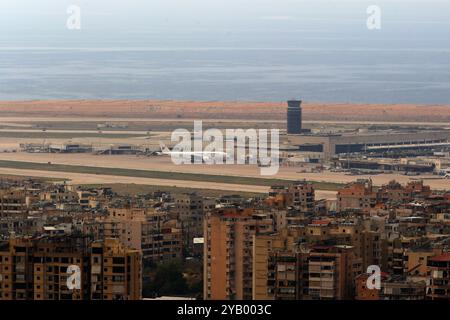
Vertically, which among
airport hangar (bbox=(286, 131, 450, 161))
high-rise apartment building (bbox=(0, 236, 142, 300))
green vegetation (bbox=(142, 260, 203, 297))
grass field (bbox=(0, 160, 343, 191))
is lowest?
grass field (bbox=(0, 160, 343, 191))

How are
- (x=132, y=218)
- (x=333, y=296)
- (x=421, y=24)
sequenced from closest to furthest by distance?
(x=333, y=296)
(x=132, y=218)
(x=421, y=24)

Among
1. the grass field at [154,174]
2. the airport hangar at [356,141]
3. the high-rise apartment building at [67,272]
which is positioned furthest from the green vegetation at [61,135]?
the high-rise apartment building at [67,272]

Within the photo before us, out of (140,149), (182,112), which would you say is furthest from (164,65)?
(140,149)

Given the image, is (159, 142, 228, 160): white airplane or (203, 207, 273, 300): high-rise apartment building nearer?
(203, 207, 273, 300): high-rise apartment building

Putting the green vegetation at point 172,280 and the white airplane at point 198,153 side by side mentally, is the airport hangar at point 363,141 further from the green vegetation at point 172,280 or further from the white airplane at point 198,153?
the green vegetation at point 172,280

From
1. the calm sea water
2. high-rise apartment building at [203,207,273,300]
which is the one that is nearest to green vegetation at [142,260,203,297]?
high-rise apartment building at [203,207,273,300]

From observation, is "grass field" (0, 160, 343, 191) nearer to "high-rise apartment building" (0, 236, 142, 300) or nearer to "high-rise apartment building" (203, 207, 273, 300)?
"high-rise apartment building" (203, 207, 273, 300)

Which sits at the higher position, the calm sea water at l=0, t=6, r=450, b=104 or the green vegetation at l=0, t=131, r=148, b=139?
the calm sea water at l=0, t=6, r=450, b=104

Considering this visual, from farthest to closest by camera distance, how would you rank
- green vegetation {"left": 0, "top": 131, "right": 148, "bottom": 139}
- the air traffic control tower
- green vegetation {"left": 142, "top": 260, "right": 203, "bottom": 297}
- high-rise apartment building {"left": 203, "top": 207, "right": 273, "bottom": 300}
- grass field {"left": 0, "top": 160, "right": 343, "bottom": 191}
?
the air traffic control tower
green vegetation {"left": 0, "top": 131, "right": 148, "bottom": 139}
grass field {"left": 0, "top": 160, "right": 343, "bottom": 191}
green vegetation {"left": 142, "top": 260, "right": 203, "bottom": 297}
high-rise apartment building {"left": 203, "top": 207, "right": 273, "bottom": 300}

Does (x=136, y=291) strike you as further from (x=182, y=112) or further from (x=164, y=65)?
(x=164, y=65)
